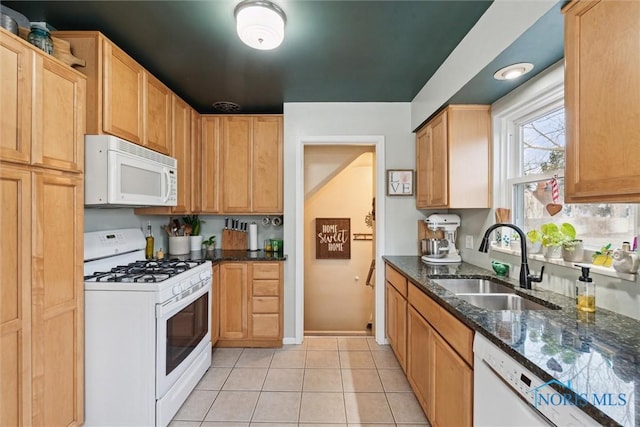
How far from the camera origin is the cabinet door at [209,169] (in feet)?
10.3

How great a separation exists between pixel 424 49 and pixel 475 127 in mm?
719

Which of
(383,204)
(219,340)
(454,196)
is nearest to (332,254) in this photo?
(383,204)

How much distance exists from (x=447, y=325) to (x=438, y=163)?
1.43 m

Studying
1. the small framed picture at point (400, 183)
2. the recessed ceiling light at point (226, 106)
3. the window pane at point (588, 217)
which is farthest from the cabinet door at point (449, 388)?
the recessed ceiling light at point (226, 106)

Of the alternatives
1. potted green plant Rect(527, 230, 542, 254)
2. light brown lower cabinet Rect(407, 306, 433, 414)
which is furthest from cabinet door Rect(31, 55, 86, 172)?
potted green plant Rect(527, 230, 542, 254)

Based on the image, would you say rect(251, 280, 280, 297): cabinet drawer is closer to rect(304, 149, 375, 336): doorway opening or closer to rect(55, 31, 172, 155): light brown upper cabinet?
rect(55, 31, 172, 155): light brown upper cabinet

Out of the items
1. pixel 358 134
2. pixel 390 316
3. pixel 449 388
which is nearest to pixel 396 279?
pixel 390 316

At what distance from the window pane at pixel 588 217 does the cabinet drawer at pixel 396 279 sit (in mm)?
930

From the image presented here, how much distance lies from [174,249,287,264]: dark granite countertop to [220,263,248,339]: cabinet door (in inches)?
2.7

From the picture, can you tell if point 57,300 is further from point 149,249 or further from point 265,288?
point 265,288

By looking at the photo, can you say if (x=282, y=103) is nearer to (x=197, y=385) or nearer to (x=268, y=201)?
(x=268, y=201)

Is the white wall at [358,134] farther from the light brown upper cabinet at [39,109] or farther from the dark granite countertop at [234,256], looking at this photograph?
the light brown upper cabinet at [39,109]

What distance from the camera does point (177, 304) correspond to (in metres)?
1.91

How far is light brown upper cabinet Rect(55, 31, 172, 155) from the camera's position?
68.4 inches
